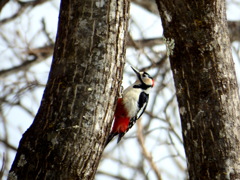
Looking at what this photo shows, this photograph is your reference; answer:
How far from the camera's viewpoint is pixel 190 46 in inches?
140

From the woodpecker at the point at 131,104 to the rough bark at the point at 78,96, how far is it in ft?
6.37

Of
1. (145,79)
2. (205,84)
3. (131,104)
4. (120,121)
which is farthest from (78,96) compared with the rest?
(145,79)

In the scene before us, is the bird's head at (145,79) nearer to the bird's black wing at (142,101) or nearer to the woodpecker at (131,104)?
the woodpecker at (131,104)

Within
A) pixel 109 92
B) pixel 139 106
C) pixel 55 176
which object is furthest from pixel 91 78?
pixel 139 106

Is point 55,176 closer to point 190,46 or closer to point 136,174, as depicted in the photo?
point 190,46

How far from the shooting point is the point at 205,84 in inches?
138

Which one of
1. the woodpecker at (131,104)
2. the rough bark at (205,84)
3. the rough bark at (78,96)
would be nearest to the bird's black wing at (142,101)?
the woodpecker at (131,104)

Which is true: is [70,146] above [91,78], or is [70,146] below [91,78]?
below

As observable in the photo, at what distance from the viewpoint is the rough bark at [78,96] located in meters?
2.72

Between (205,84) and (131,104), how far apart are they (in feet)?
5.06

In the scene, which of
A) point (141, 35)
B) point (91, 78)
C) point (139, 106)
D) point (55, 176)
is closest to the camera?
point (55, 176)

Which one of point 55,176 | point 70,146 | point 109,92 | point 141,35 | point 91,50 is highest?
point 141,35

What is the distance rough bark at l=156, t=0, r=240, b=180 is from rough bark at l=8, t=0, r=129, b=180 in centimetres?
66

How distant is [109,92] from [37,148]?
528mm
